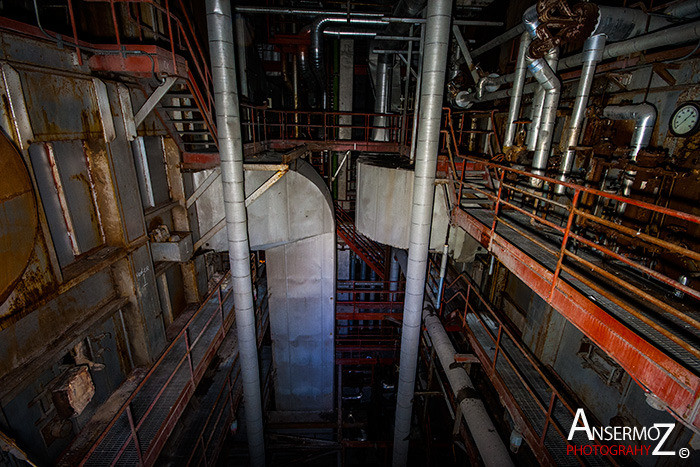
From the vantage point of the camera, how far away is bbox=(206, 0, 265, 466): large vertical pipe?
505 cm

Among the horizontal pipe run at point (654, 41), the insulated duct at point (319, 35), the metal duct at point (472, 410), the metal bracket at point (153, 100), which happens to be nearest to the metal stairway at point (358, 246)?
the metal duct at point (472, 410)

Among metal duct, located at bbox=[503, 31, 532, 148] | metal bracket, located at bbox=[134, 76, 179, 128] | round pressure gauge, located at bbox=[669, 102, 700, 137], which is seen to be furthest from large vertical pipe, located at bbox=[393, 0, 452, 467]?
metal bracket, located at bbox=[134, 76, 179, 128]

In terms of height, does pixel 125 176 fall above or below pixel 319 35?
below

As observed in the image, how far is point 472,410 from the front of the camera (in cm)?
497

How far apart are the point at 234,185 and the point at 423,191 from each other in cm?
346

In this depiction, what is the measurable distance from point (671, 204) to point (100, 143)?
857 centimetres

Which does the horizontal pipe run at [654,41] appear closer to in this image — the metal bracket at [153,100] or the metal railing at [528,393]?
the metal railing at [528,393]

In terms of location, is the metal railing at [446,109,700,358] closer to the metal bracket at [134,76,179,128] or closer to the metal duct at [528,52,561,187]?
the metal duct at [528,52,561,187]

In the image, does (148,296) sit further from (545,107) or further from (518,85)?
(518,85)

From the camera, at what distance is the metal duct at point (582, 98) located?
4633 millimetres

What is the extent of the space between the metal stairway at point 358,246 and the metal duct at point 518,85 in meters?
4.64

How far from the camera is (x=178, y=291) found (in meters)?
8.04

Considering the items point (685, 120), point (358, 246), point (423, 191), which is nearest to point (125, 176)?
point (423, 191)

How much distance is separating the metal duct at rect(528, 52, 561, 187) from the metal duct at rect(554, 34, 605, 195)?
0.41 meters
